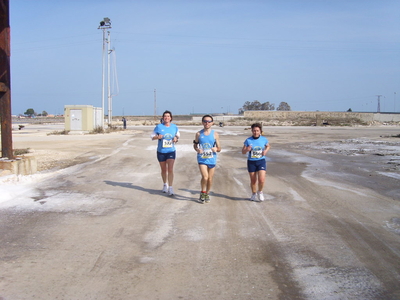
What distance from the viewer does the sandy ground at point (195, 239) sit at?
4449 mm

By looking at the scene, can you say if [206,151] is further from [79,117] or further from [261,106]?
[261,106]

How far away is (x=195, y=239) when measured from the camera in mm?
6062

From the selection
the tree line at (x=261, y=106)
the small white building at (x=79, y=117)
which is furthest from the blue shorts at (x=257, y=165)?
the tree line at (x=261, y=106)

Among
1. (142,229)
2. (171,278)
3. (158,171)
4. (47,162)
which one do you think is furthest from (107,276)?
(47,162)

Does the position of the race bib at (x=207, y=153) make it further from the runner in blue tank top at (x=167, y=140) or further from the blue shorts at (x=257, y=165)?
the runner in blue tank top at (x=167, y=140)

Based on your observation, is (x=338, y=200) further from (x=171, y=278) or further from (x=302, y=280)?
(x=171, y=278)

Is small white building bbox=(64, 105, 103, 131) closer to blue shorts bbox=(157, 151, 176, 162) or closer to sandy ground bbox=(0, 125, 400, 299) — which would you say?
sandy ground bbox=(0, 125, 400, 299)

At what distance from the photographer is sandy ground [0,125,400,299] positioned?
4449 mm

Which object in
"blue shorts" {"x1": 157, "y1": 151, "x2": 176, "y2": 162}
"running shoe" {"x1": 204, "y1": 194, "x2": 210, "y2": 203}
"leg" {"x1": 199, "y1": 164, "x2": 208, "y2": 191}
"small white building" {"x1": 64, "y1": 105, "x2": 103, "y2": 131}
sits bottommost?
"running shoe" {"x1": 204, "y1": 194, "x2": 210, "y2": 203}

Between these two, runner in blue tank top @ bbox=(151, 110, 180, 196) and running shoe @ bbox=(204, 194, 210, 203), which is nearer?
running shoe @ bbox=(204, 194, 210, 203)

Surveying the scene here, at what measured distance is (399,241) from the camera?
6.05m

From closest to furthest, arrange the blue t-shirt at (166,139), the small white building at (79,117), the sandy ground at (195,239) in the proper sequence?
the sandy ground at (195,239)
the blue t-shirt at (166,139)
the small white building at (79,117)

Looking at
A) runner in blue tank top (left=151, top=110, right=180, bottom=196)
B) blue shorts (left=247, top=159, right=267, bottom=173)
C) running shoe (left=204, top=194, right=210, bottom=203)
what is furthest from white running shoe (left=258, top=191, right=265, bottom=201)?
runner in blue tank top (left=151, top=110, right=180, bottom=196)

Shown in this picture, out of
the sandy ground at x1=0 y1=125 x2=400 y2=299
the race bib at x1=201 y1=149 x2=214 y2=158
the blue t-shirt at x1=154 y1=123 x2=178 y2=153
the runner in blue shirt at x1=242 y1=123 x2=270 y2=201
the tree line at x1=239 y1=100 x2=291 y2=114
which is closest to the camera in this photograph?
the sandy ground at x1=0 y1=125 x2=400 y2=299
